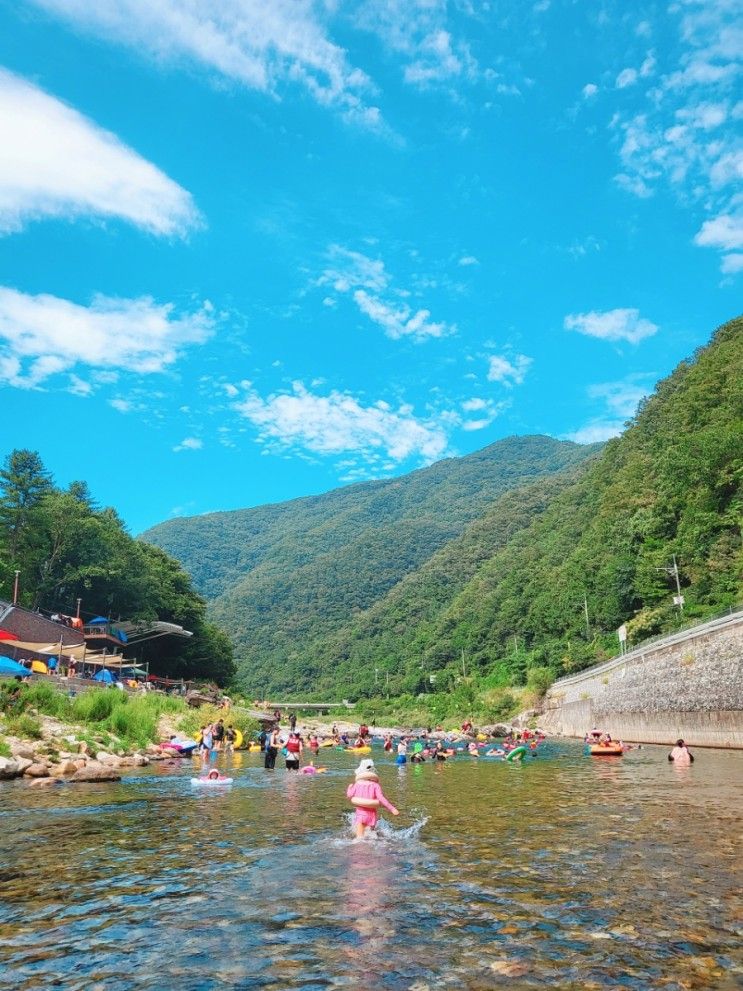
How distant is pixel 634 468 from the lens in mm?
95312

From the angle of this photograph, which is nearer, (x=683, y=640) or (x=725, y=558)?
(x=683, y=640)

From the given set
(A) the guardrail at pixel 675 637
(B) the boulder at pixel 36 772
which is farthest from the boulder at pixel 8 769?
(A) the guardrail at pixel 675 637

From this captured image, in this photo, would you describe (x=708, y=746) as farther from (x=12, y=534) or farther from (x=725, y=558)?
(x=12, y=534)

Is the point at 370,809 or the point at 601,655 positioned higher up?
the point at 601,655

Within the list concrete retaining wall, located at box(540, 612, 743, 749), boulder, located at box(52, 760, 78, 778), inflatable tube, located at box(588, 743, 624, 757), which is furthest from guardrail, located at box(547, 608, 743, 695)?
boulder, located at box(52, 760, 78, 778)

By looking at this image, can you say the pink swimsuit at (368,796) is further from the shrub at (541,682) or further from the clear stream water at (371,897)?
the shrub at (541,682)

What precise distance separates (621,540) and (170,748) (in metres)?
65.6

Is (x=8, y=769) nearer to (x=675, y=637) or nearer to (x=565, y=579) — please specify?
(x=675, y=637)

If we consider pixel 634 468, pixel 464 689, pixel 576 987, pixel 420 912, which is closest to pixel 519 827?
pixel 420 912

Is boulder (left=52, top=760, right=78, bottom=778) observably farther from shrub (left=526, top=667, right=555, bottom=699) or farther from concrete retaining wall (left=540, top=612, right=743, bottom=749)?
shrub (left=526, top=667, right=555, bottom=699)

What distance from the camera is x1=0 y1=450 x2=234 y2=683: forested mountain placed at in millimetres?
63531

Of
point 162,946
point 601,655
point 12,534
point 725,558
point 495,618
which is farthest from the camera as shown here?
point 495,618

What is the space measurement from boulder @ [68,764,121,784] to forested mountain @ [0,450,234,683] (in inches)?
1727

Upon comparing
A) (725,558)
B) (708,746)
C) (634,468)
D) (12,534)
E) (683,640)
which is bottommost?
(708,746)
